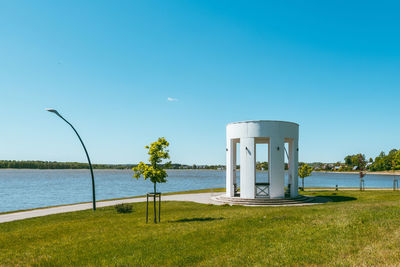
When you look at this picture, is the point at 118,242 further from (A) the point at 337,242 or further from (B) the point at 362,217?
(B) the point at 362,217

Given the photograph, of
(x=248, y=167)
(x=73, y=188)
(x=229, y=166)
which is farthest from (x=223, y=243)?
(x=73, y=188)

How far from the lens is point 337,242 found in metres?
7.88

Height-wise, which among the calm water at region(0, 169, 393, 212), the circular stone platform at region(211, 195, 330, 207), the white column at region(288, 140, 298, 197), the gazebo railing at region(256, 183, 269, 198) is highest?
the white column at region(288, 140, 298, 197)

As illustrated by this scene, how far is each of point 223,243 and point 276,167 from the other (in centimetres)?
1486

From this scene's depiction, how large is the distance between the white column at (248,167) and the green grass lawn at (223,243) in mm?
10200

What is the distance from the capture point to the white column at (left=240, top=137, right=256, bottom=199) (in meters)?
22.5

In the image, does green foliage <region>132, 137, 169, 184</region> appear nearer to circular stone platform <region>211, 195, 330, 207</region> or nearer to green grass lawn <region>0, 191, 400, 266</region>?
green grass lawn <region>0, 191, 400, 266</region>

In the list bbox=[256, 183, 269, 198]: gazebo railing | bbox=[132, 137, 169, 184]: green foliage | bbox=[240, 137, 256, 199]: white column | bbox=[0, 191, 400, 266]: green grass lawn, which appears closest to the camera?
bbox=[0, 191, 400, 266]: green grass lawn

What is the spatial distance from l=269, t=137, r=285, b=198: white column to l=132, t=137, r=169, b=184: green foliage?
37.6ft

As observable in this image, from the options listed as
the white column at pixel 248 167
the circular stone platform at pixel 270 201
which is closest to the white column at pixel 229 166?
the circular stone platform at pixel 270 201

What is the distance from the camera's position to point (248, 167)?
2253 cm

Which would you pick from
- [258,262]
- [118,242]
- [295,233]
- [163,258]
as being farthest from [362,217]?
[118,242]

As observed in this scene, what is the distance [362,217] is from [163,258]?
303 inches

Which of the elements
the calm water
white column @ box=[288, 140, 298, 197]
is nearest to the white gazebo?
white column @ box=[288, 140, 298, 197]
